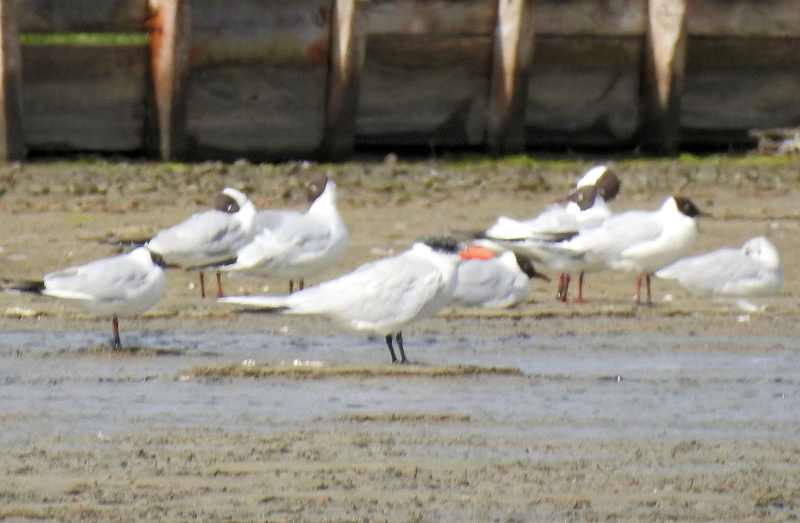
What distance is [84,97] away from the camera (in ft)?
44.9

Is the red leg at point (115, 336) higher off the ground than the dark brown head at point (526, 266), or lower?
higher

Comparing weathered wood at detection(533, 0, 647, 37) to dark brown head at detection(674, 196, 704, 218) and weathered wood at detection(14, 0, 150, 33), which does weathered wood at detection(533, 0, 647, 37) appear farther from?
dark brown head at detection(674, 196, 704, 218)

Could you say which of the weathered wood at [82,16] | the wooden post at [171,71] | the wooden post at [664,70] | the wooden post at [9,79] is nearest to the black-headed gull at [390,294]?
the wooden post at [9,79]

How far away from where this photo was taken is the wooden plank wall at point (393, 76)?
13555 millimetres

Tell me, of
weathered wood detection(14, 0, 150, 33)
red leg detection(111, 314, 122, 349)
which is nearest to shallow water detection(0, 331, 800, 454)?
red leg detection(111, 314, 122, 349)

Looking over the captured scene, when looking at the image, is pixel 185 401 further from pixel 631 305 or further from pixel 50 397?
pixel 631 305

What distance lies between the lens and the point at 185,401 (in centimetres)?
662

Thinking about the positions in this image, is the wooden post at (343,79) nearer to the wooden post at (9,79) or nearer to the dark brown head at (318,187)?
the wooden post at (9,79)

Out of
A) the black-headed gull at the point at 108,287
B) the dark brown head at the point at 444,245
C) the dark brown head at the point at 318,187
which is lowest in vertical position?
the dark brown head at the point at 318,187

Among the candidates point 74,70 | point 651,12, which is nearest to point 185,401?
point 74,70

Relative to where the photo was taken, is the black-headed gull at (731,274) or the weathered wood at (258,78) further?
the weathered wood at (258,78)

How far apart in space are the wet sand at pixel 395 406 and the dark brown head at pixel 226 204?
54 cm

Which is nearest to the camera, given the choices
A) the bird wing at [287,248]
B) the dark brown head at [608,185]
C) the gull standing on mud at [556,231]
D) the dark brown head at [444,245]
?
the dark brown head at [444,245]

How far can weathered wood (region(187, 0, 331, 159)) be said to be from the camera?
1373 cm
